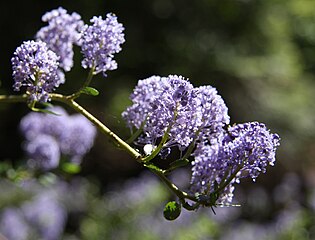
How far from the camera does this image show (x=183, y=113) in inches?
36.6

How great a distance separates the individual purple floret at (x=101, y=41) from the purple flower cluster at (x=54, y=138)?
2.64 ft

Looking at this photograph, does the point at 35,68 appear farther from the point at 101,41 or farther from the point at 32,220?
the point at 32,220

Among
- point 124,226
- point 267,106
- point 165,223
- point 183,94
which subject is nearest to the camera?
point 183,94

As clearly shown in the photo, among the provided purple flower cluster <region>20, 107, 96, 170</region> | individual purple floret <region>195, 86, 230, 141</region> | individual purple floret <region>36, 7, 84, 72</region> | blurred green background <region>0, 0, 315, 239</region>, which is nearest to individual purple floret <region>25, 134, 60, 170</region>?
purple flower cluster <region>20, 107, 96, 170</region>

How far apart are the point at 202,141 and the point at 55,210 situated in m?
2.80

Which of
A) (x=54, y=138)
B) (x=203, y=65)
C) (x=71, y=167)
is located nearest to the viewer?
(x=71, y=167)

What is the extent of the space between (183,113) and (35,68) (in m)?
0.25

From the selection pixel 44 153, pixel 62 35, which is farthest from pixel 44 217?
pixel 62 35

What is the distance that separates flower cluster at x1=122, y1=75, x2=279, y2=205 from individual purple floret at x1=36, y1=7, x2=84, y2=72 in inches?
12.1

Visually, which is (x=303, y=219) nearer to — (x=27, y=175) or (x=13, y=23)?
(x=27, y=175)

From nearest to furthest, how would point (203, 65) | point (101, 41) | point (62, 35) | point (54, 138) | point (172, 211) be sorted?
1. point (172, 211)
2. point (101, 41)
3. point (62, 35)
4. point (54, 138)
5. point (203, 65)

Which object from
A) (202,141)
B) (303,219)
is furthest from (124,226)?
(202,141)

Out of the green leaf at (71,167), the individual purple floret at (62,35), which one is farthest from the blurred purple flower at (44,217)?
the individual purple floret at (62,35)

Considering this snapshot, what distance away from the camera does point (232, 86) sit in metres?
7.28
